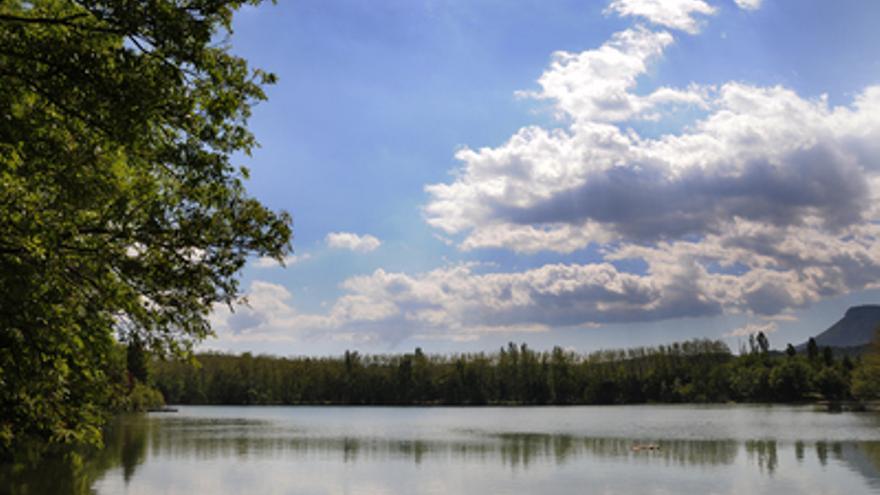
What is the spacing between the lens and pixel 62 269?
31.3ft

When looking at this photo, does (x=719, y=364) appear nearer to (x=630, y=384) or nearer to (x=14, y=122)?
(x=630, y=384)

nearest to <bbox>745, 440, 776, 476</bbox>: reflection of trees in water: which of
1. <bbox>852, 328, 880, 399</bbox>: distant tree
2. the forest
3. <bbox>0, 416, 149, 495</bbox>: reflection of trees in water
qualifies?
<bbox>0, 416, 149, 495</bbox>: reflection of trees in water

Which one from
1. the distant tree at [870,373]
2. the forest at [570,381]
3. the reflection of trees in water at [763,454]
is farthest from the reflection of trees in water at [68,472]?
the forest at [570,381]

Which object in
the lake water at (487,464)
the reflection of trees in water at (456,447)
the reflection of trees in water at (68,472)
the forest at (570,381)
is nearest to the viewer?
the reflection of trees in water at (68,472)

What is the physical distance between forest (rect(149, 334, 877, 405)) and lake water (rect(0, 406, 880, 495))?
9743 centimetres

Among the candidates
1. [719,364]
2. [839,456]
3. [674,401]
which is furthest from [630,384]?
[839,456]

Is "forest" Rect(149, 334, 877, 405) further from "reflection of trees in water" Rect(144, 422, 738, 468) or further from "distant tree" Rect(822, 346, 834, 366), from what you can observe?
"reflection of trees in water" Rect(144, 422, 738, 468)

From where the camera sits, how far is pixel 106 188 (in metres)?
10.7

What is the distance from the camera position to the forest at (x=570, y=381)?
156500 millimetres

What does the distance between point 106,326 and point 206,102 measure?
3.78 m

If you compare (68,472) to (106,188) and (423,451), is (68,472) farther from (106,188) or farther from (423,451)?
(106,188)

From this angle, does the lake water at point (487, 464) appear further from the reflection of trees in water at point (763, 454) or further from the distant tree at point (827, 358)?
the distant tree at point (827, 358)

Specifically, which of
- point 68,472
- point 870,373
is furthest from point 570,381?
point 68,472

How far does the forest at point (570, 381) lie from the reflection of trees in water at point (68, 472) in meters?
138
